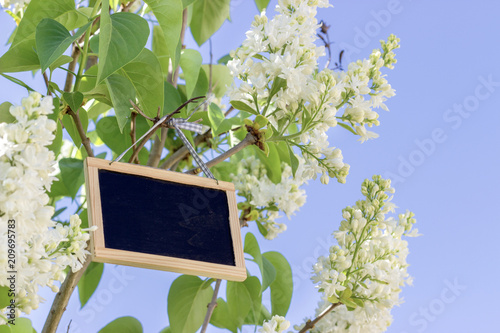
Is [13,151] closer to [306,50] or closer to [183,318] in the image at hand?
[306,50]

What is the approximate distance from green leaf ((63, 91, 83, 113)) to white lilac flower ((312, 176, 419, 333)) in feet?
1.42

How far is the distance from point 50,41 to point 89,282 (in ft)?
1.87

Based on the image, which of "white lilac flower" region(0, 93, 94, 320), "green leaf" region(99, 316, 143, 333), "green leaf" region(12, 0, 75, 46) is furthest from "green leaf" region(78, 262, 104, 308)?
"white lilac flower" region(0, 93, 94, 320)

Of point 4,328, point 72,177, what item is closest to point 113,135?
point 72,177

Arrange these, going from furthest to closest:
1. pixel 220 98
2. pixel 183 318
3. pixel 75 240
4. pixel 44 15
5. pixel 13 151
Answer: pixel 220 98
pixel 183 318
pixel 44 15
pixel 75 240
pixel 13 151

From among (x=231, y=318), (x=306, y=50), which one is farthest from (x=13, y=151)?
(x=231, y=318)

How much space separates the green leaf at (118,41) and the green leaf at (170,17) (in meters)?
0.05

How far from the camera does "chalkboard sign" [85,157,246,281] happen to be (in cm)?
65

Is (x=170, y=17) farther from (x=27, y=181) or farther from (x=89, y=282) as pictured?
(x=89, y=282)

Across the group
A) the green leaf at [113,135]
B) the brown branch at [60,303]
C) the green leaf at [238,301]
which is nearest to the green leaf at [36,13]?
the green leaf at [113,135]

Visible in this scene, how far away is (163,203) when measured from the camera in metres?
0.71

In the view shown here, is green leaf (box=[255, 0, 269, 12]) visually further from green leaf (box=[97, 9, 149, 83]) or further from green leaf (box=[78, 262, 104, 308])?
green leaf (box=[78, 262, 104, 308])

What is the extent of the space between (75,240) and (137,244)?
0.22ft

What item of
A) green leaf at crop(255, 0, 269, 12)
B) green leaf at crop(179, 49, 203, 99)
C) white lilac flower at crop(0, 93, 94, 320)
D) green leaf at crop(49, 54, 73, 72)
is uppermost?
green leaf at crop(255, 0, 269, 12)
